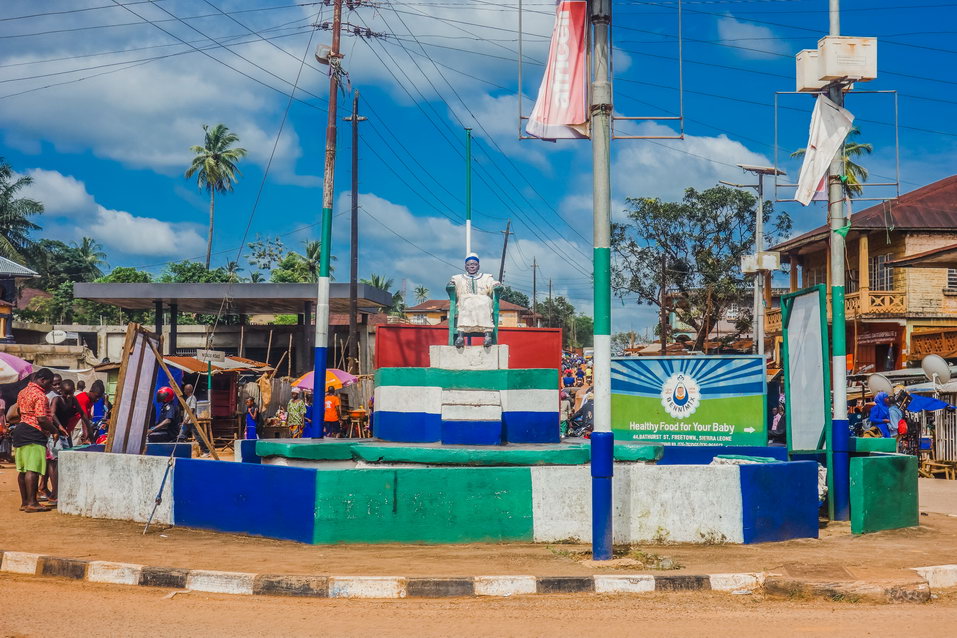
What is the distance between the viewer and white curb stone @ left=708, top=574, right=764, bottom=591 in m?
7.56

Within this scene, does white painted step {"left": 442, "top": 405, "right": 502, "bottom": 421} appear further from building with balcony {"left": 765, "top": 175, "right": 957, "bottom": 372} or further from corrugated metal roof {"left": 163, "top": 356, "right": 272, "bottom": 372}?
building with balcony {"left": 765, "top": 175, "right": 957, "bottom": 372}

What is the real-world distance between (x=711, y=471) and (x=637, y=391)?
9201 mm

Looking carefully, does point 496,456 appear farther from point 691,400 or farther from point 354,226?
point 354,226

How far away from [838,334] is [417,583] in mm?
6683

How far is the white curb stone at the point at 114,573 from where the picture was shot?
782 cm

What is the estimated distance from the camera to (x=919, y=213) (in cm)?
3180

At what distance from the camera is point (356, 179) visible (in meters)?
30.1

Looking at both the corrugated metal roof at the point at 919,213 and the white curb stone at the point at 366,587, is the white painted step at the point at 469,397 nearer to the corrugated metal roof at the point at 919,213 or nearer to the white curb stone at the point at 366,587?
the white curb stone at the point at 366,587

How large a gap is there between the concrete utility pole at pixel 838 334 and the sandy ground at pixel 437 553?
→ 0.58 metres

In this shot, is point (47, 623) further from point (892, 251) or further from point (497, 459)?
point (892, 251)

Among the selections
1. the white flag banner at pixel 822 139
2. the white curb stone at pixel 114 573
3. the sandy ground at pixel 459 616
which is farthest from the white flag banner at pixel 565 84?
the white curb stone at pixel 114 573

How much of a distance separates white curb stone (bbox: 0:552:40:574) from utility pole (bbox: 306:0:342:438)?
717 cm

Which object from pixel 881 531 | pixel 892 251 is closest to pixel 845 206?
pixel 881 531

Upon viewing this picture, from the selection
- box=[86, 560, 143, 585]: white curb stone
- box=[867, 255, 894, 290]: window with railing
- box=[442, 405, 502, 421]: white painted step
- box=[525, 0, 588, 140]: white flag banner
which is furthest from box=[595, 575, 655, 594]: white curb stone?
box=[867, 255, 894, 290]: window with railing
